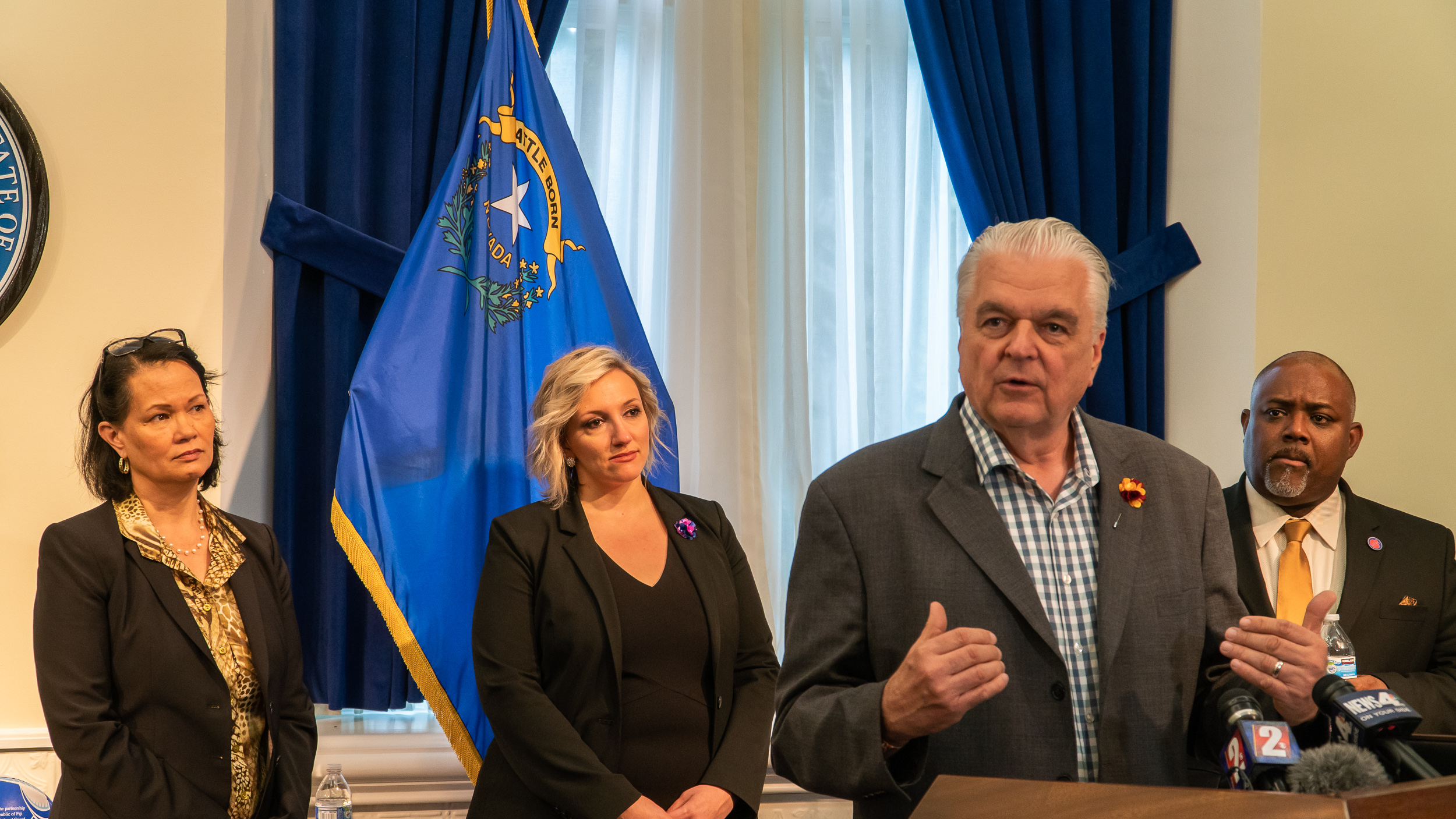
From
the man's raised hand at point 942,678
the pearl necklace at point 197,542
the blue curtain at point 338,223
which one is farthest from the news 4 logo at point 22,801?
the man's raised hand at point 942,678

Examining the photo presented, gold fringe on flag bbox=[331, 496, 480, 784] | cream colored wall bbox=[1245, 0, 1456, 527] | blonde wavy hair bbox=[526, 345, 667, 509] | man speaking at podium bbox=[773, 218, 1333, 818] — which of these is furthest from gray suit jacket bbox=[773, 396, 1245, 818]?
cream colored wall bbox=[1245, 0, 1456, 527]

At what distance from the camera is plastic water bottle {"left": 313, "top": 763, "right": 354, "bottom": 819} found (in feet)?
8.87

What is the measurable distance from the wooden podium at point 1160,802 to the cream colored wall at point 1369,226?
2.89 m

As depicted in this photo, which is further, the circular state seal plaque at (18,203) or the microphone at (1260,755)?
the circular state seal plaque at (18,203)

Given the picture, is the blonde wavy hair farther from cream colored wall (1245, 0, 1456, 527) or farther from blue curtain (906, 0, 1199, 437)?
cream colored wall (1245, 0, 1456, 527)

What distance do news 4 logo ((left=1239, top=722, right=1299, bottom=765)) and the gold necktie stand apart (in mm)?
1772

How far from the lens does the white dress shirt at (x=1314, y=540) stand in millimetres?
2689

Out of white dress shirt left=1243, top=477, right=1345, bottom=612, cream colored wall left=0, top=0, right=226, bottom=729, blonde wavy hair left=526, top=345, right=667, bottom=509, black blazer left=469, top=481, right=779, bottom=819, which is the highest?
cream colored wall left=0, top=0, right=226, bottom=729

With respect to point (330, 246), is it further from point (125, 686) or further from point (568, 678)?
point (568, 678)

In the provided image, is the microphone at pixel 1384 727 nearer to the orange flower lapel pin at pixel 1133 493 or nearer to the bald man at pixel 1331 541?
the orange flower lapel pin at pixel 1133 493

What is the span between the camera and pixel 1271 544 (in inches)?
108

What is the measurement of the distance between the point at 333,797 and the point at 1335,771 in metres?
2.45

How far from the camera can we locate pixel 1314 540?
2748 millimetres

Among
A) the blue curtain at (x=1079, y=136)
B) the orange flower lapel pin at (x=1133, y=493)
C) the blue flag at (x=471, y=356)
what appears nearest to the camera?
the orange flower lapel pin at (x=1133, y=493)
